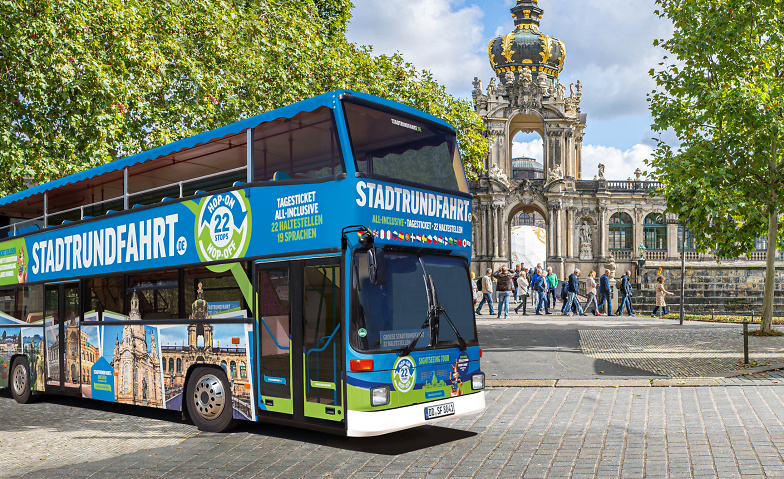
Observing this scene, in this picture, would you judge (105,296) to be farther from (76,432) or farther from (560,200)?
(560,200)

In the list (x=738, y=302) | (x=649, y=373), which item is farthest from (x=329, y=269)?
(x=738, y=302)

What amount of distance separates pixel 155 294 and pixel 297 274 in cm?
309

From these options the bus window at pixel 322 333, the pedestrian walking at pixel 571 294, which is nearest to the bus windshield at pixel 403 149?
the bus window at pixel 322 333

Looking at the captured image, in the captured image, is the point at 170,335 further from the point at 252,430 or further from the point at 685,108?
the point at 685,108

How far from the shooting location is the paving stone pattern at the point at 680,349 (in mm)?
14531

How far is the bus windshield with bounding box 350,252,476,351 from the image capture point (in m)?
8.02

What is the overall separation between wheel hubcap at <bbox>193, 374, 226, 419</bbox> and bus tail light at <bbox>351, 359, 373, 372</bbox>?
8.09 feet

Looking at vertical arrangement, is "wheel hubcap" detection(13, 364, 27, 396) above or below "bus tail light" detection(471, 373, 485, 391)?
below

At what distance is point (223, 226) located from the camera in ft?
31.9

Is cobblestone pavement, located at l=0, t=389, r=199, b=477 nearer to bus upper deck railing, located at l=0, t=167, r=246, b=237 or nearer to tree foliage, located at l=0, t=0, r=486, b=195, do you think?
bus upper deck railing, located at l=0, t=167, r=246, b=237

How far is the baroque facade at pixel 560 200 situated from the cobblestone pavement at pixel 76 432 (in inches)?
2010

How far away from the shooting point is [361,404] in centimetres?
786

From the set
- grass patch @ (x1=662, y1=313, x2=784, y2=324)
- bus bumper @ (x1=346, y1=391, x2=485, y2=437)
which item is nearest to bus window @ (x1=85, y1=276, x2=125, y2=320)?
bus bumper @ (x1=346, y1=391, x2=485, y2=437)

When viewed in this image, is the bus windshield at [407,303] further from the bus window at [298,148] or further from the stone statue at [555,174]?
the stone statue at [555,174]
